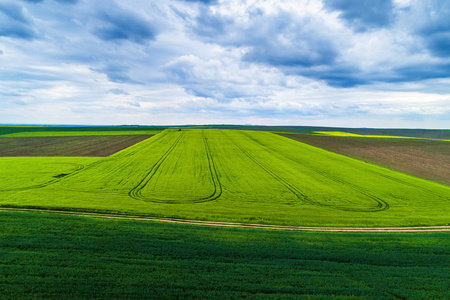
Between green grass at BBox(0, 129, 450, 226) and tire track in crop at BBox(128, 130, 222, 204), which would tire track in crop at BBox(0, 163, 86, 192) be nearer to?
green grass at BBox(0, 129, 450, 226)

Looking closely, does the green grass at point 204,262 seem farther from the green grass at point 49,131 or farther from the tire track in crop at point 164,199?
the green grass at point 49,131

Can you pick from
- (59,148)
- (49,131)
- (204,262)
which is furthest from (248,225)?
(49,131)

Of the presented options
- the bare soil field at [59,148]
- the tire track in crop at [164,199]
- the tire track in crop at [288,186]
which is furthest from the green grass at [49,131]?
the tire track in crop at [288,186]

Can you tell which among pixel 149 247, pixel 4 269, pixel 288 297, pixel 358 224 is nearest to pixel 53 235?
pixel 4 269

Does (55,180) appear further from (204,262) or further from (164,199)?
(204,262)

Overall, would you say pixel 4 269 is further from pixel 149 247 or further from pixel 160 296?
pixel 160 296

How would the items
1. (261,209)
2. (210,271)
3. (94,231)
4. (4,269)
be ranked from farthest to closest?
(261,209) < (94,231) < (210,271) < (4,269)

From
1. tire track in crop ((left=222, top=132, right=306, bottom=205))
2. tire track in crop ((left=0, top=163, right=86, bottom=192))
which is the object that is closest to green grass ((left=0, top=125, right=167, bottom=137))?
tire track in crop ((left=0, top=163, right=86, bottom=192))
